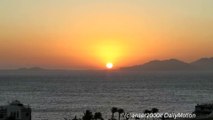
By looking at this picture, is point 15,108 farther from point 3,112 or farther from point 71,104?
point 71,104

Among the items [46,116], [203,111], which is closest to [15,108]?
[203,111]

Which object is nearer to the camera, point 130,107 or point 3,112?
point 3,112

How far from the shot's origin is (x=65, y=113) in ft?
402

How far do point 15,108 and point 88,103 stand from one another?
264 ft

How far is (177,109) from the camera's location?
431 ft

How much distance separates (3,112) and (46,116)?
4116cm

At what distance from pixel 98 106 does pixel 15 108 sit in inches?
2764

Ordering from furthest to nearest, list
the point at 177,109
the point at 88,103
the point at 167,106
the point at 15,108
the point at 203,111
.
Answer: the point at 88,103, the point at 167,106, the point at 177,109, the point at 203,111, the point at 15,108

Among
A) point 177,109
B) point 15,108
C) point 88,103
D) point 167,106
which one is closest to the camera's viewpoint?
point 15,108

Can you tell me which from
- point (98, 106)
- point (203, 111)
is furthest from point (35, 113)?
point (203, 111)

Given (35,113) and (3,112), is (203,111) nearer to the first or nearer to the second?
(3,112)

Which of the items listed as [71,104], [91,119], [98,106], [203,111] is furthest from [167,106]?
[91,119]

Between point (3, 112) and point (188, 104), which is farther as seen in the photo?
point (188, 104)

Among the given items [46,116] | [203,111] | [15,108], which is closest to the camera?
[15,108]
